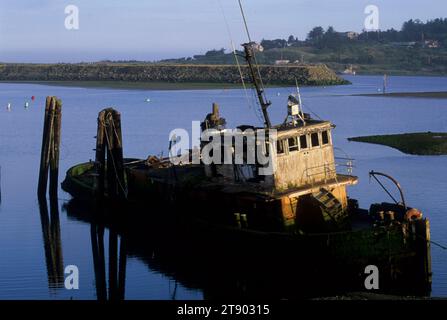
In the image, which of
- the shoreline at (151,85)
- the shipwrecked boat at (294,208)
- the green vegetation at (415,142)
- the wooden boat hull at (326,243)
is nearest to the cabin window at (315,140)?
the shipwrecked boat at (294,208)

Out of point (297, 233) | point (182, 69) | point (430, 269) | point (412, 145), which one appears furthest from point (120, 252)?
point (182, 69)

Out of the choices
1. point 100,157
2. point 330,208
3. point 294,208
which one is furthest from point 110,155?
point 330,208

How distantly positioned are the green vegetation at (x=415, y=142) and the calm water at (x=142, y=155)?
4.16 ft

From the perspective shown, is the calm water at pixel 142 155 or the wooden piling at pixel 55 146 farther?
the wooden piling at pixel 55 146

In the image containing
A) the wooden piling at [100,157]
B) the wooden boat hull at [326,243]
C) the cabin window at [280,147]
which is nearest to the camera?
the wooden boat hull at [326,243]

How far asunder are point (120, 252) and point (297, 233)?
9651 millimetres

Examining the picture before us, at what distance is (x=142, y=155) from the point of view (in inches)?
2441

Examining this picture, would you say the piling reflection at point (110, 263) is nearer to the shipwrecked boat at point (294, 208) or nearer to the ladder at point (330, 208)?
the shipwrecked boat at point (294, 208)

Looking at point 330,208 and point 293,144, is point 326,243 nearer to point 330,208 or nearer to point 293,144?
point 330,208

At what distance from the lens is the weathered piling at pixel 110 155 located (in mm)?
39969

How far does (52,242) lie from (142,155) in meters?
24.9

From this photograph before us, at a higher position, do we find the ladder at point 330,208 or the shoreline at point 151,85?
the shoreline at point 151,85

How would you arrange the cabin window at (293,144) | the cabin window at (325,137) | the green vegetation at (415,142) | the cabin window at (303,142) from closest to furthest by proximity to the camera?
the cabin window at (293,144), the cabin window at (303,142), the cabin window at (325,137), the green vegetation at (415,142)
